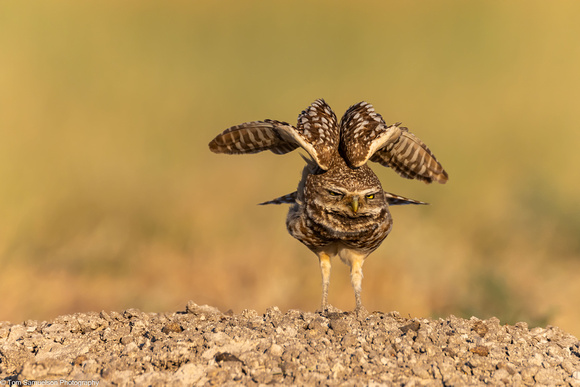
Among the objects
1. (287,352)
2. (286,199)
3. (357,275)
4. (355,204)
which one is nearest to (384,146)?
(355,204)

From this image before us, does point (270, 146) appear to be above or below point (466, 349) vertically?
above

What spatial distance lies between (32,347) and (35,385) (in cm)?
194

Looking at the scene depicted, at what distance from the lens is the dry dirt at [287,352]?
262 inches

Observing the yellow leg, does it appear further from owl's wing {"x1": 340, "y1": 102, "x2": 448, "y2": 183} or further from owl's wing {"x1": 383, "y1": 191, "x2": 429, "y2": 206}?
owl's wing {"x1": 340, "y1": 102, "x2": 448, "y2": 183}

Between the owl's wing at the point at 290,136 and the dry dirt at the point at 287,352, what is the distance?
2.44 metres

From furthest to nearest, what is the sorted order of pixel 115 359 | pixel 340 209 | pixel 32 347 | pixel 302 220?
1. pixel 302 220
2. pixel 340 209
3. pixel 32 347
4. pixel 115 359

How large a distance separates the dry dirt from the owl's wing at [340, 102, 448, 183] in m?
2.39

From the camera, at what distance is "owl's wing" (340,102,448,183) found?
9.01 metres

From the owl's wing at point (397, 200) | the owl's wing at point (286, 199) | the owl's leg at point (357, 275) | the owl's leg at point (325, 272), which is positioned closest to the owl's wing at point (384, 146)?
the owl's wing at point (397, 200)

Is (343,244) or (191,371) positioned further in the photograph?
(343,244)

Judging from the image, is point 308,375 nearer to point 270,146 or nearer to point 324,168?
point 324,168

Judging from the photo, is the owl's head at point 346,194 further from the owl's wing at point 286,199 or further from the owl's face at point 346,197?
the owl's wing at point 286,199

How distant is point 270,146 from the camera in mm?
9984

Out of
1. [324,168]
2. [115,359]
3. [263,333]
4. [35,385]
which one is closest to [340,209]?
[324,168]
